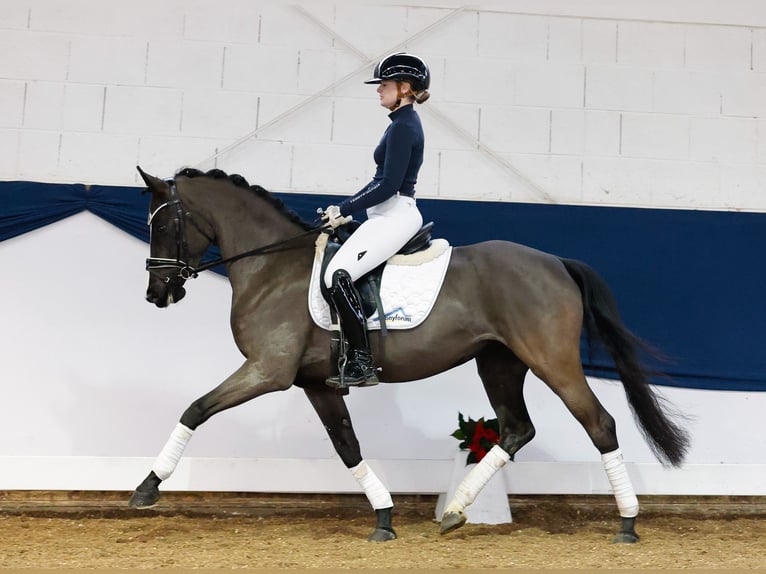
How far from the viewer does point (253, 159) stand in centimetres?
594

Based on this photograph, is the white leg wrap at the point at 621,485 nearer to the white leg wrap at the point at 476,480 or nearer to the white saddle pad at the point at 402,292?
the white leg wrap at the point at 476,480

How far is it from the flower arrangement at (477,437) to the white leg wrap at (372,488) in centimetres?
78

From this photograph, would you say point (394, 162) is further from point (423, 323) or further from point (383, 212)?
point (423, 323)

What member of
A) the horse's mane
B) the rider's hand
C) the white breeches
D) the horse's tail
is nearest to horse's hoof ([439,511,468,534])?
the horse's tail

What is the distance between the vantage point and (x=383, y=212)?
167 inches

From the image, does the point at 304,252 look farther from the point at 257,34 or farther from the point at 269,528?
the point at 257,34

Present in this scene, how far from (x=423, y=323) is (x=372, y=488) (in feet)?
3.11

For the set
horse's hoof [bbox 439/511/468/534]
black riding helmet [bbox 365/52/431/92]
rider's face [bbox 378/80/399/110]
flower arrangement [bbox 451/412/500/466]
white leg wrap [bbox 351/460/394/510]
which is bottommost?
horse's hoof [bbox 439/511/468/534]

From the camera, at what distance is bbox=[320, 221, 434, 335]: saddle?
4.11 meters

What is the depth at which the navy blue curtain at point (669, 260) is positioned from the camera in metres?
5.80

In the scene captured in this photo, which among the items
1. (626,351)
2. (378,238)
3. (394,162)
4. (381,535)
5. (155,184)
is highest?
(394,162)

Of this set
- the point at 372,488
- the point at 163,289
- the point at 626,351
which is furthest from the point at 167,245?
the point at 626,351

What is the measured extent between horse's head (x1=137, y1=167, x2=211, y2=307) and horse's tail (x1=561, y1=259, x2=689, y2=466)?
2023 mm

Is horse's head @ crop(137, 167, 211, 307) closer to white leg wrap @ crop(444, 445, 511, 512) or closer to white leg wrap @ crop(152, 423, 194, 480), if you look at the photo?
white leg wrap @ crop(152, 423, 194, 480)
